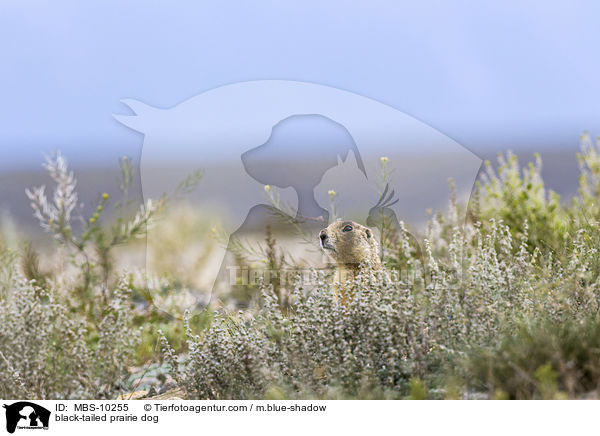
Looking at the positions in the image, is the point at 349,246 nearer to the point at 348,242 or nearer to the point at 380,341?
the point at 348,242

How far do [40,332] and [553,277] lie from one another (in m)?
2.90

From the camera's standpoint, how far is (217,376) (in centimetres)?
335
